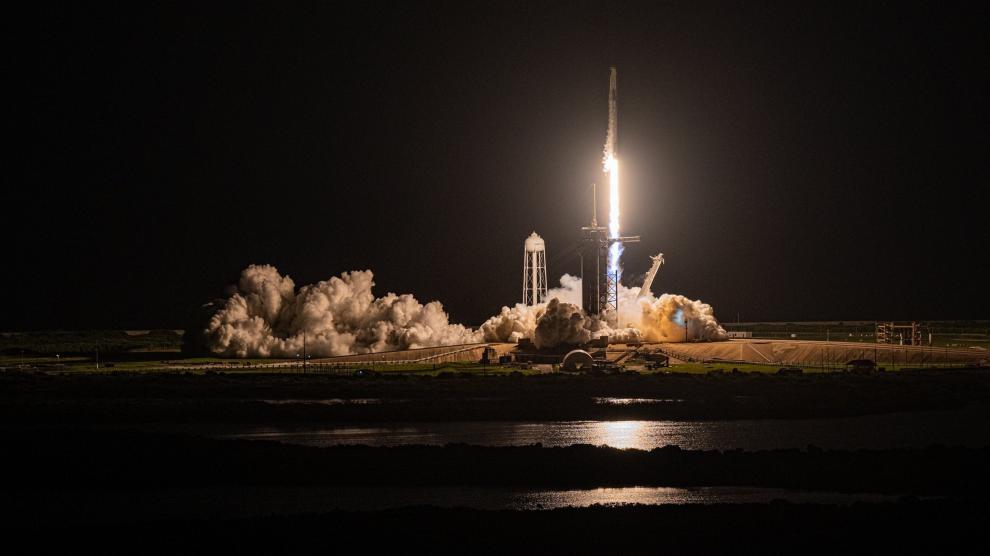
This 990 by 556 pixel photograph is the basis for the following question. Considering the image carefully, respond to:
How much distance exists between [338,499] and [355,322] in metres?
49.6

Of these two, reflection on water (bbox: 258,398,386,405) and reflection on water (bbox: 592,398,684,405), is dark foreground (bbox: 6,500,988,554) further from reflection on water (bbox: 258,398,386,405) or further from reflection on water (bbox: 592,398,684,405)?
reflection on water (bbox: 592,398,684,405)

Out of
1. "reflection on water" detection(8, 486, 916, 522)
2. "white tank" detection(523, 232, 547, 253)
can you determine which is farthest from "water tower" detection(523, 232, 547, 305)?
"reflection on water" detection(8, 486, 916, 522)

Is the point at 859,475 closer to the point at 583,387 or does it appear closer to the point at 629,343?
the point at 583,387

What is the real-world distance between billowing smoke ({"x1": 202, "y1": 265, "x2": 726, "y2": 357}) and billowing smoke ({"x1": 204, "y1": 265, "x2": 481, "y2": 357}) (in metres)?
0.07

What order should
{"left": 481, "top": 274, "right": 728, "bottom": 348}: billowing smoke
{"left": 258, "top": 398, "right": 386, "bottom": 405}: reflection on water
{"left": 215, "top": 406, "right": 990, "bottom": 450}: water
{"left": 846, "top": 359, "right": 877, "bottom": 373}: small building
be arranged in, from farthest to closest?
{"left": 481, "top": 274, "right": 728, "bottom": 348}: billowing smoke → {"left": 846, "top": 359, "right": 877, "bottom": 373}: small building → {"left": 258, "top": 398, "right": 386, "bottom": 405}: reflection on water → {"left": 215, "top": 406, "right": 990, "bottom": 450}: water

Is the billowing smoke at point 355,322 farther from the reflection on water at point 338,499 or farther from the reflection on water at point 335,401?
the reflection on water at point 338,499

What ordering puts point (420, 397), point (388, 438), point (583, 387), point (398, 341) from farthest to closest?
point (398, 341) < point (583, 387) < point (420, 397) < point (388, 438)

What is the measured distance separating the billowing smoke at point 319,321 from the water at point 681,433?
109ft

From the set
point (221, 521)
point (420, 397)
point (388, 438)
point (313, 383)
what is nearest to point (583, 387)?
point (420, 397)

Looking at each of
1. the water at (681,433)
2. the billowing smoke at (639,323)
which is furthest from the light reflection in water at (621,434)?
the billowing smoke at (639,323)

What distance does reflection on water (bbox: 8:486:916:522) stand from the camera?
88.4 feet

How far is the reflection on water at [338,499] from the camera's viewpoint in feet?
88.4

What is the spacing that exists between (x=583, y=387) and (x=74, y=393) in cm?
2484

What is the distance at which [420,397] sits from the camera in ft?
165
